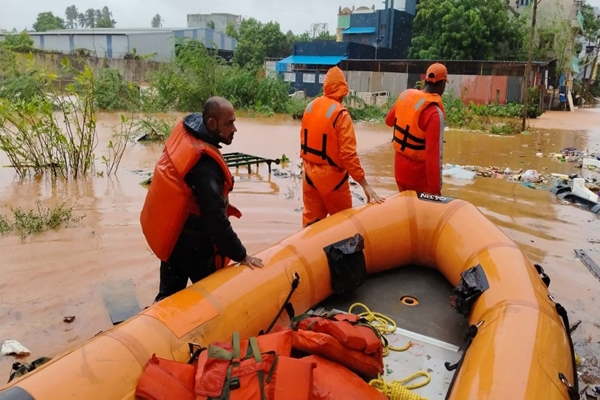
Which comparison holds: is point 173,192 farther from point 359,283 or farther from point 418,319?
point 418,319

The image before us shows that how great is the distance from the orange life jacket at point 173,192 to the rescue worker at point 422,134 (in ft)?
5.05

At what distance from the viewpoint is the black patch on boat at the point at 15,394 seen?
5.19ft

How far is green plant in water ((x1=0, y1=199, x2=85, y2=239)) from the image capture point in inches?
189

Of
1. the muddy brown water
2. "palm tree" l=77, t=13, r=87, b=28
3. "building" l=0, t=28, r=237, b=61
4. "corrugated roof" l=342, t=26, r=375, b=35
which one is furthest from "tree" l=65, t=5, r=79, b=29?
the muddy brown water

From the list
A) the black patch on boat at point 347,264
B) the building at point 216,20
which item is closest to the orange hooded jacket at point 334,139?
the black patch on boat at point 347,264

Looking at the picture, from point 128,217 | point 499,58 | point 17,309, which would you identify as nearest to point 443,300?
point 17,309

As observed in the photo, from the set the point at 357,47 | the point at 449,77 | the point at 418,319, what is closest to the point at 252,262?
the point at 418,319

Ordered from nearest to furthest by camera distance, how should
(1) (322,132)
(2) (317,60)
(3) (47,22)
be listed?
(1) (322,132)
(2) (317,60)
(3) (47,22)

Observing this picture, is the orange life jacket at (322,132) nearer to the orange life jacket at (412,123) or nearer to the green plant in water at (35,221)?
the orange life jacket at (412,123)

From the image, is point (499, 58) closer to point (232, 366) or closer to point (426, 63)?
point (426, 63)

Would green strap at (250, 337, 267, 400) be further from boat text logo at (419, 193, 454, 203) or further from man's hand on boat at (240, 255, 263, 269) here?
boat text logo at (419, 193, 454, 203)

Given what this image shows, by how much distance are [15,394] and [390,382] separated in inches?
56.1

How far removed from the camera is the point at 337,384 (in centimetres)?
184

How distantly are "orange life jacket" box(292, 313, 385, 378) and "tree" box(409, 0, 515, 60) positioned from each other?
22.0 metres
